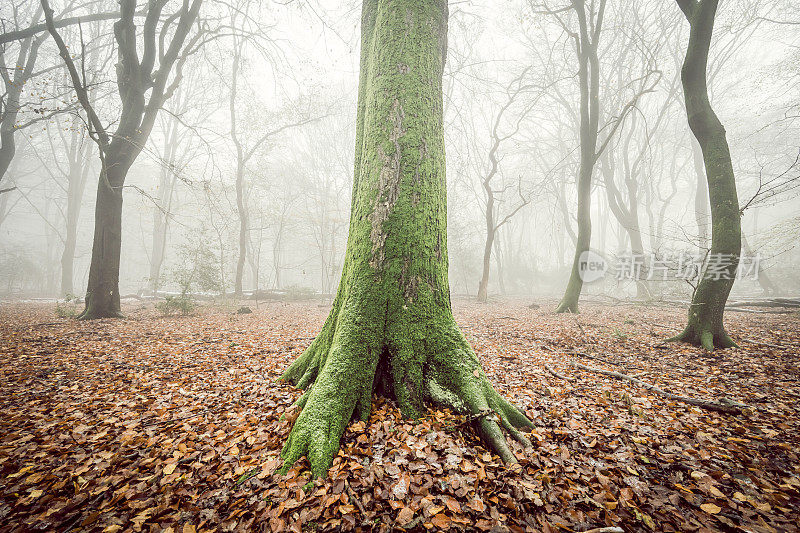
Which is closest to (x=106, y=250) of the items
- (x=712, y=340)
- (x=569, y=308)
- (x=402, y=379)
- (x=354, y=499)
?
(x=402, y=379)

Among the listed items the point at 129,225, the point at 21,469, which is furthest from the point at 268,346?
the point at 129,225

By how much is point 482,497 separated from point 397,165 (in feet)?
9.45

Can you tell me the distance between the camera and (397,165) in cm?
296

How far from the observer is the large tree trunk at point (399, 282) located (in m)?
2.63

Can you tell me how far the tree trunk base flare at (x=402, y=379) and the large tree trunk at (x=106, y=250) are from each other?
8.25 meters

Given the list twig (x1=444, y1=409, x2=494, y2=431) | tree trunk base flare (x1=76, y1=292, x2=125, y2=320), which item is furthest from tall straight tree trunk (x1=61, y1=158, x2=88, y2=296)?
twig (x1=444, y1=409, x2=494, y2=431)

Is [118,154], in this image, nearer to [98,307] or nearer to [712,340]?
[98,307]

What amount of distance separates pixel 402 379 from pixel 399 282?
949 millimetres

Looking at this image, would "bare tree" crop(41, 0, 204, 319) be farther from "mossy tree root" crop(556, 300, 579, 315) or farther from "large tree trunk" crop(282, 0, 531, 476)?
"mossy tree root" crop(556, 300, 579, 315)

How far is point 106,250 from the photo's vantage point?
7.55 m

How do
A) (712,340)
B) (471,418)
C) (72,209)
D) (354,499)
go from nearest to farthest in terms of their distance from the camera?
1. (354,499)
2. (471,418)
3. (712,340)
4. (72,209)

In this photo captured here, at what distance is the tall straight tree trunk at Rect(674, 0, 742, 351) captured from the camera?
4845 millimetres

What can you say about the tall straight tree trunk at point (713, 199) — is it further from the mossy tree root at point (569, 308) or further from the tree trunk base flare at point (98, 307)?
the tree trunk base flare at point (98, 307)

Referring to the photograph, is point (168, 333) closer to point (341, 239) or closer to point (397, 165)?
point (397, 165)
